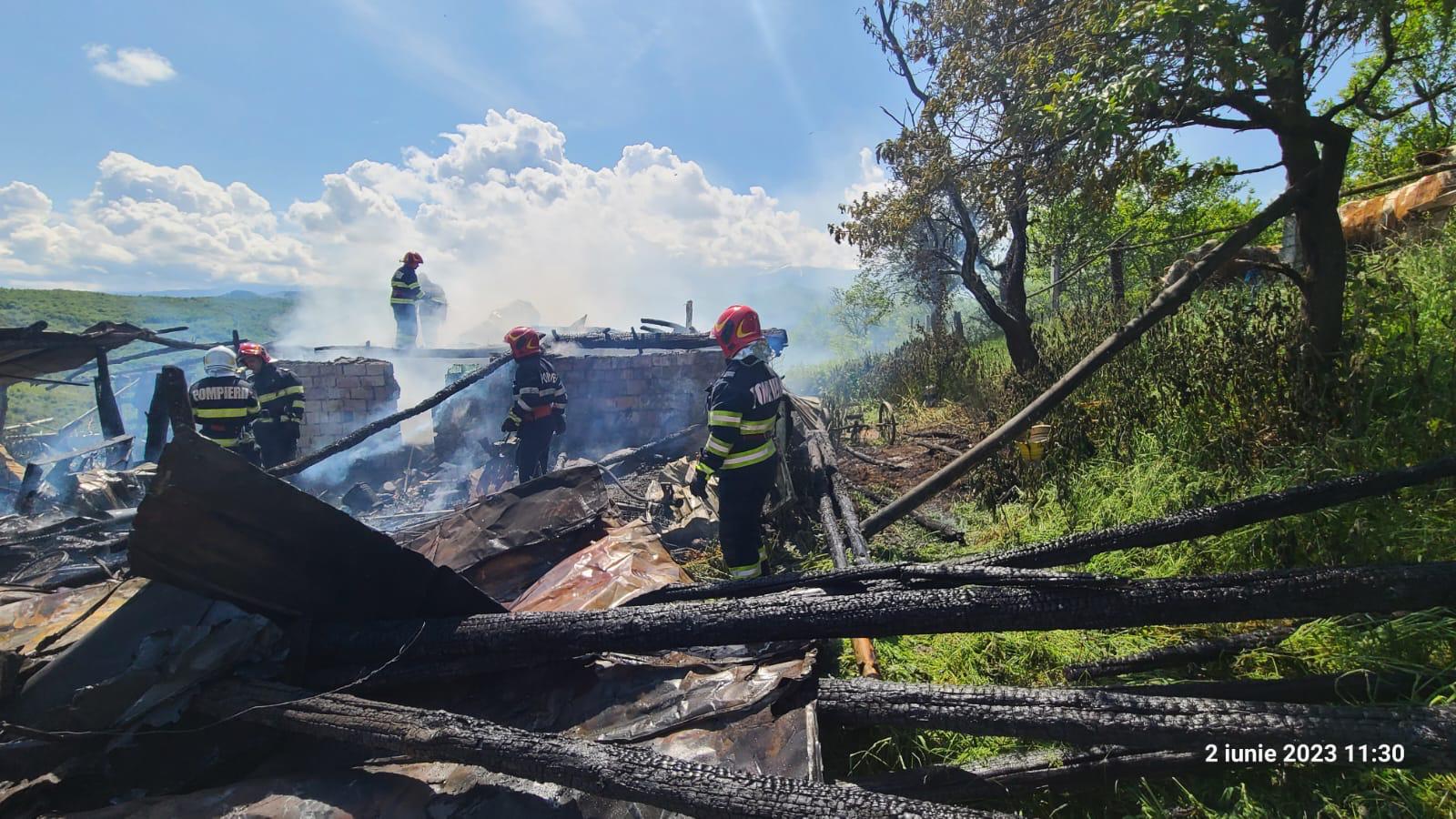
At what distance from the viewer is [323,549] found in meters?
2.69

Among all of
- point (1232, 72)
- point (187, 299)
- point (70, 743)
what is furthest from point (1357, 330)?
point (187, 299)

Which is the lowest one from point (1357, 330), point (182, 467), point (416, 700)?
point (416, 700)

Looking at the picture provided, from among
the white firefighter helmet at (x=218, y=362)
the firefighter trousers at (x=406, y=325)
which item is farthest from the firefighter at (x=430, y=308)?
the white firefighter helmet at (x=218, y=362)

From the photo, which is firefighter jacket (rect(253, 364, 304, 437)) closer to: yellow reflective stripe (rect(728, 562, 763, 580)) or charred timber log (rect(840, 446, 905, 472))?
yellow reflective stripe (rect(728, 562, 763, 580))

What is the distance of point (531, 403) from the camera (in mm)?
7414

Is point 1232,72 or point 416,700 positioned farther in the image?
point 1232,72

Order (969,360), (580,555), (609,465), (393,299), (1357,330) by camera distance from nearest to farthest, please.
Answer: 1. (1357,330)
2. (580,555)
3. (609,465)
4. (969,360)
5. (393,299)

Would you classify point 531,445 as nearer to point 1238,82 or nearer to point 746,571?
point 746,571

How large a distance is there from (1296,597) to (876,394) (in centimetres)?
1089

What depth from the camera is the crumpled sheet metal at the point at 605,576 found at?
3.49 metres

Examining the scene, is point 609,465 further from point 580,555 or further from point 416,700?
point 416,700

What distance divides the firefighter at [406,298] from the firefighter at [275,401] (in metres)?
4.42

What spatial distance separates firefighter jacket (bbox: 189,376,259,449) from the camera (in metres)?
6.44

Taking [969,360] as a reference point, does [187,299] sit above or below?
above
